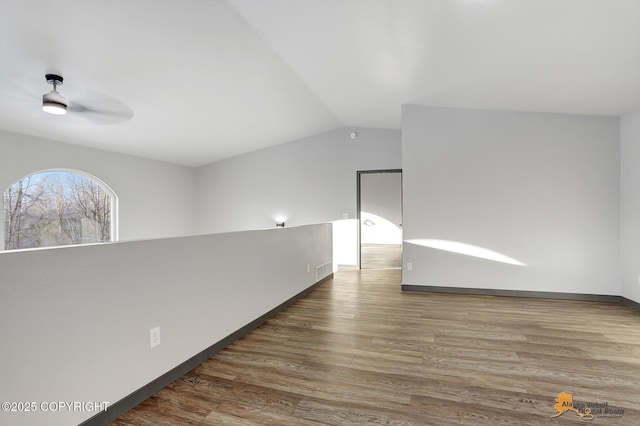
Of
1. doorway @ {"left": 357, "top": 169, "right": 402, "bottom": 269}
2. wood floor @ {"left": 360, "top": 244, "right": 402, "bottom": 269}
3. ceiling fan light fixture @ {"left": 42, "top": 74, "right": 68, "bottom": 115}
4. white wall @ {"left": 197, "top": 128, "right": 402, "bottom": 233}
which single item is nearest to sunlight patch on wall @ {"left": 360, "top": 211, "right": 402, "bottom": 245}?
doorway @ {"left": 357, "top": 169, "right": 402, "bottom": 269}

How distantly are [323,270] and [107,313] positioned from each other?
3836 millimetres

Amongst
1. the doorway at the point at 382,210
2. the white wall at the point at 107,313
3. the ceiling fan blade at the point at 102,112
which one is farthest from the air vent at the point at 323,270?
the doorway at the point at 382,210

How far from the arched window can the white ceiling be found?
31.5 inches

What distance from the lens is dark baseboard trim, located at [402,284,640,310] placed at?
3.93 metres

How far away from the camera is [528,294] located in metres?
4.24

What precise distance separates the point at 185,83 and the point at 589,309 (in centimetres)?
563

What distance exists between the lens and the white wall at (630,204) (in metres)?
3.63

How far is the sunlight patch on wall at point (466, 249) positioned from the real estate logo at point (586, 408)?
104 inches

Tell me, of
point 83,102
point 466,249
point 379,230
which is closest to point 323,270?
point 466,249

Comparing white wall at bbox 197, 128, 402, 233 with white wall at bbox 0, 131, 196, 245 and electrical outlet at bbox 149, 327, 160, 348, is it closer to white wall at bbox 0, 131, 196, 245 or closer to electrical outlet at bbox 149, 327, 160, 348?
white wall at bbox 0, 131, 196, 245

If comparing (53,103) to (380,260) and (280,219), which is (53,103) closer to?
(280,219)

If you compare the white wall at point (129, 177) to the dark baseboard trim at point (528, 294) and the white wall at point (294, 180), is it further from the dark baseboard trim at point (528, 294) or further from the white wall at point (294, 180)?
the dark baseboard trim at point (528, 294)

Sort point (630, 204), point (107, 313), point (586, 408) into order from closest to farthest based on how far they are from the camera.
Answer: point (107, 313) < point (586, 408) < point (630, 204)

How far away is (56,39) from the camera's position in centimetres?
256
